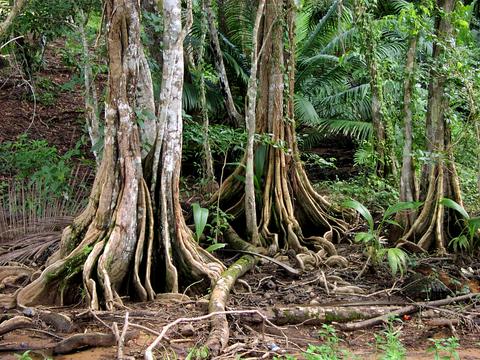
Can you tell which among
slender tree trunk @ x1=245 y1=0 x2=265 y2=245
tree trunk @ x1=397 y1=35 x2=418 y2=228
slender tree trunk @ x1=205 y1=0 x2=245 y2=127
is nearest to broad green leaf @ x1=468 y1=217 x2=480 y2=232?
tree trunk @ x1=397 y1=35 x2=418 y2=228

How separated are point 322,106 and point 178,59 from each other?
7.21m

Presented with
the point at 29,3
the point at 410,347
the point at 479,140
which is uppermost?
the point at 29,3

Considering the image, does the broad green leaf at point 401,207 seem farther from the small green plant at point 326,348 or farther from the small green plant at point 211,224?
the small green plant at point 326,348

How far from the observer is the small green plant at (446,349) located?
421 cm

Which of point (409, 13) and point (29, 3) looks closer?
point (409, 13)

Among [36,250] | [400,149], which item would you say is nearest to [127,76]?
[36,250]

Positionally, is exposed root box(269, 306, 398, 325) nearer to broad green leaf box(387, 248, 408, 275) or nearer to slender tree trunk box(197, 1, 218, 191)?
broad green leaf box(387, 248, 408, 275)

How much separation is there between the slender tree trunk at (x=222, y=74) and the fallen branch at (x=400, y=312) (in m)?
6.54

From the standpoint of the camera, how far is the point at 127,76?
5938mm

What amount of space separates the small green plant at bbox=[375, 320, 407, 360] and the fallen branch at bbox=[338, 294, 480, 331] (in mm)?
112

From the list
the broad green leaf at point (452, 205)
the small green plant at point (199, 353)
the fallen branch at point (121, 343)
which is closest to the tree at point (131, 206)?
the fallen branch at point (121, 343)

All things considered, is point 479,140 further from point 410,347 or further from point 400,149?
point 410,347

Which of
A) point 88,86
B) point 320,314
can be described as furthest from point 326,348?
point 88,86

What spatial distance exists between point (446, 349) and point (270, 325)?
4.89 feet
